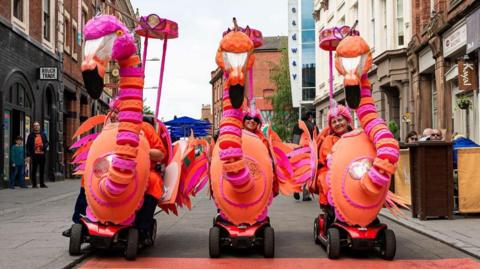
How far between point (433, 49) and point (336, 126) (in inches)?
500

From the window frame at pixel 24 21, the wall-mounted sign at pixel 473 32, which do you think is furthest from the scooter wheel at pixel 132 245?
the window frame at pixel 24 21

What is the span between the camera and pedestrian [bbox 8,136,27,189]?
57.5 ft

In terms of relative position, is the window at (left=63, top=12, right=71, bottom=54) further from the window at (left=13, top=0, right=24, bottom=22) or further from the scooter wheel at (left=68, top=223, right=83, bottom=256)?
the scooter wheel at (left=68, top=223, right=83, bottom=256)

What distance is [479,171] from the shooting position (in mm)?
10250

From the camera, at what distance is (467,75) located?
1584 cm

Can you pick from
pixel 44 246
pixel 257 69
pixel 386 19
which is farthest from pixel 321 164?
pixel 257 69

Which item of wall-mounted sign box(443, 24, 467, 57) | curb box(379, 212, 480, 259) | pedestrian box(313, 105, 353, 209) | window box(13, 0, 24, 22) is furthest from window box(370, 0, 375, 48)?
pedestrian box(313, 105, 353, 209)

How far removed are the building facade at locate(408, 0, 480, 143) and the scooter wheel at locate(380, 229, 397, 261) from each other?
24.7ft

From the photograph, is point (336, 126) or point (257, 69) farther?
point (257, 69)

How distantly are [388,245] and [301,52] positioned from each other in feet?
142

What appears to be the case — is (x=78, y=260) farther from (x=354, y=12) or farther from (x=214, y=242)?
(x=354, y=12)

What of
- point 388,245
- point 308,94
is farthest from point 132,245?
point 308,94

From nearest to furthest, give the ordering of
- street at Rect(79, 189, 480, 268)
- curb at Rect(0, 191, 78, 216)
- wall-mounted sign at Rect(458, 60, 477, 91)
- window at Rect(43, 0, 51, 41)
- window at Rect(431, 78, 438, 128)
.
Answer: street at Rect(79, 189, 480, 268) → curb at Rect(0, 191, 78, 216) → wall-mounted sign at Rect(458, 60, 477, 91) → window at Rect(431, 78, 438, 128) → window at Rect(43, 0, 51, 41)

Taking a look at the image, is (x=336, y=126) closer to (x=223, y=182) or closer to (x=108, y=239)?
(x=223, y=182)
